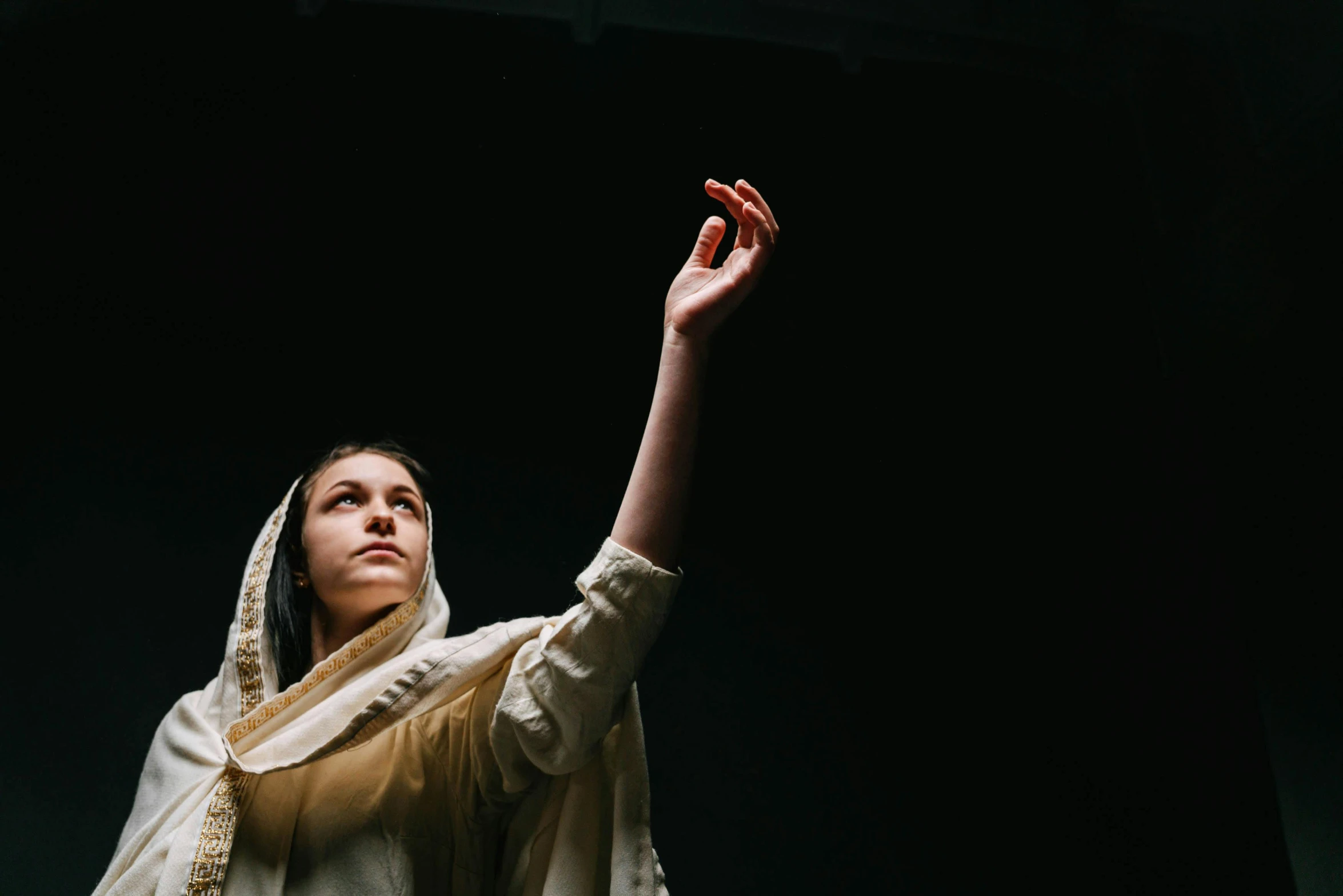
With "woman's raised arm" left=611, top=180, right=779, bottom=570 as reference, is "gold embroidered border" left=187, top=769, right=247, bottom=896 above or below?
below

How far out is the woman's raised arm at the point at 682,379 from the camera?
1119 millimetres

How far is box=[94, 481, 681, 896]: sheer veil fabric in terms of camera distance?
3.64 ft

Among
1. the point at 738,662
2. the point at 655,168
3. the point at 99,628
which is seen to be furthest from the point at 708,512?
the point at 99,628

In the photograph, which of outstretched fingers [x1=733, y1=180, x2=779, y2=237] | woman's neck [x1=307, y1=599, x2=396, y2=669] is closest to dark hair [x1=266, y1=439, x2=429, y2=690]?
woman's neck [x1=307, y1=599, x2=396, y2=669]

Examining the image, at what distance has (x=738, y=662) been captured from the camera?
1859mm

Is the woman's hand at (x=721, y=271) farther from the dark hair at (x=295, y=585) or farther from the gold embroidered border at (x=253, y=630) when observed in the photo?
the gold embroidered border at (x=253, y=630)

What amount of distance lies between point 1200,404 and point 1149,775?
1.97 ft

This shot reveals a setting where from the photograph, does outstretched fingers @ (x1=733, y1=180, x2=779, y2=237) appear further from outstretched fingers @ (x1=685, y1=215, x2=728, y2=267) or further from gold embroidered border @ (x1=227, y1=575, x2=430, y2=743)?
gold embroidered border @ (x1=227, y1=575, x2=430, y2=743)

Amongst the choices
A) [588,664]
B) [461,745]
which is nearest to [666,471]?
[588,664]

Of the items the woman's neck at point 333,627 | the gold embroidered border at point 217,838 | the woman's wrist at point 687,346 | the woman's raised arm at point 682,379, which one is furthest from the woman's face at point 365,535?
the woman's wrist at point 687,346

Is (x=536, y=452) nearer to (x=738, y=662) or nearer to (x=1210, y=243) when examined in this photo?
(x=738, y=662)

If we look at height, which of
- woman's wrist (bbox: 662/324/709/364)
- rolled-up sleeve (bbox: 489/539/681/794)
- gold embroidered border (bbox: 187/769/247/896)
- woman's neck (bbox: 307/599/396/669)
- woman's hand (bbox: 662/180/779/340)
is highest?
woman's hand (bbox: 662/180/779/340)

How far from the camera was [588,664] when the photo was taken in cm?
110

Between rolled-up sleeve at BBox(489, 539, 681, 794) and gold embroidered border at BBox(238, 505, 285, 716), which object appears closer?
rolled-up sleeve at BBox(489, 539, 681, 794)
